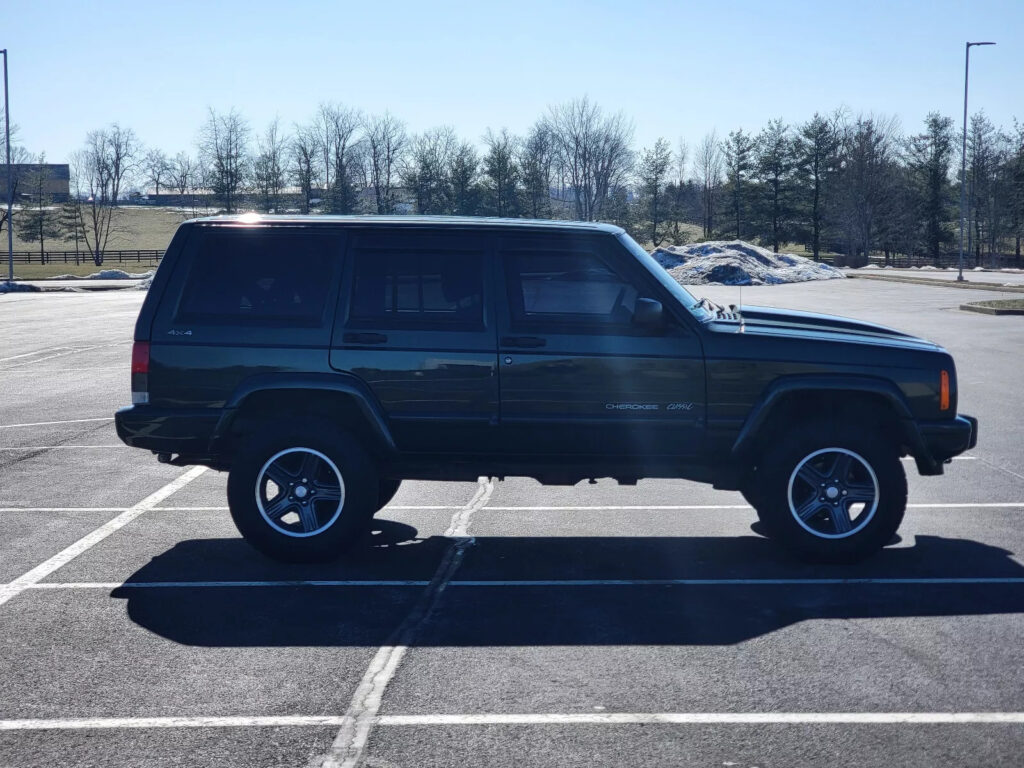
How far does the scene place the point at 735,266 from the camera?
55.6 m

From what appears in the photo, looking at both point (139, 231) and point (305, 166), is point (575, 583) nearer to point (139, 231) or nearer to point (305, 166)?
point (305, 166)

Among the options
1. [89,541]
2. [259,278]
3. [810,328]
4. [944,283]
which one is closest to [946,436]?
[810,328]

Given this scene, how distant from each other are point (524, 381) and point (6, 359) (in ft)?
53.8

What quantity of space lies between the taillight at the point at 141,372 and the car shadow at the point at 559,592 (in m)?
1.07

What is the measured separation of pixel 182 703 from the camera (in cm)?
479

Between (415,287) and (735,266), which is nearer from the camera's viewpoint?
(415,287)

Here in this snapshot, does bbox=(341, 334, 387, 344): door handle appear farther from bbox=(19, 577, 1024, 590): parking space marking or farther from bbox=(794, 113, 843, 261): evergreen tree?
bbox=(794, 113, 843, 261): evergreen tree

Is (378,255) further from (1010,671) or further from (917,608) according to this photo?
(1010,671)

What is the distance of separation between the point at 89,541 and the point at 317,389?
2.04m

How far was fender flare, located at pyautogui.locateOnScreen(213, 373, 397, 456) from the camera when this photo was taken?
701 centimetres

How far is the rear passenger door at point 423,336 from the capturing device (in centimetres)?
702

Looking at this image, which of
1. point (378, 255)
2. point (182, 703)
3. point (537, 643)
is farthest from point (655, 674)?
point (378, 255)

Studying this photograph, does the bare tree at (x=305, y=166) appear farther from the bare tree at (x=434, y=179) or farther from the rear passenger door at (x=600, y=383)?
the rear passenger door at (x=600, y=383)

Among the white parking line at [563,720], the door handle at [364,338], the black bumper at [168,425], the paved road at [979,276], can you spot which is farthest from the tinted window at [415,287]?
the paved road at [979,276]
